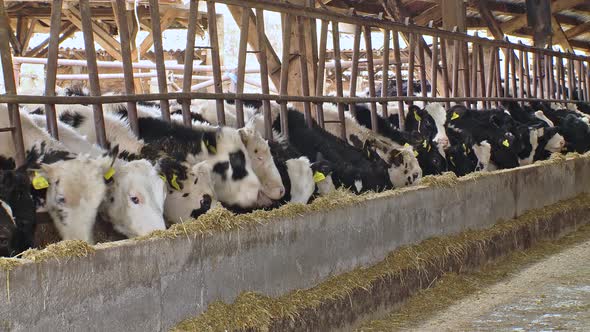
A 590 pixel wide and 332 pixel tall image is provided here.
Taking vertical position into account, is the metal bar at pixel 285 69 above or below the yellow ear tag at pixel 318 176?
above

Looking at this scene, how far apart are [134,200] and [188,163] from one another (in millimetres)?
881

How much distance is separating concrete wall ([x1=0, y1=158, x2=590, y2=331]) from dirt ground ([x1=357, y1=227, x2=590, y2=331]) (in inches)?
18.7

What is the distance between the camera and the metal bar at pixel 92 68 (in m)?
5.93

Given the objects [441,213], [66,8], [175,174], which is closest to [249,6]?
[175,174]

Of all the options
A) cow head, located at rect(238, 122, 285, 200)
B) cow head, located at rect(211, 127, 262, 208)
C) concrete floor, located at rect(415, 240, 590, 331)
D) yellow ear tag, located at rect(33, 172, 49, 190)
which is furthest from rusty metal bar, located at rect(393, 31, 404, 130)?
yellow ear tag, located at rect(33, 172, 49, 190)

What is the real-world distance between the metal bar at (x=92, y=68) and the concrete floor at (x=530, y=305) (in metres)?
2.74

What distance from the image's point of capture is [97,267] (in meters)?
3.91

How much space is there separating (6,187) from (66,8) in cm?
713

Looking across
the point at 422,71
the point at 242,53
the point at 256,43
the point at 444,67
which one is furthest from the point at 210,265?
the point at 444,67

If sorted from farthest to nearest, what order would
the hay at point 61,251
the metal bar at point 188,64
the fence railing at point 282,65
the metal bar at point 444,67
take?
the metal bar at point 444,67, the metal bar at point 188,64, the fence railing at point 282,65, the hay at point 61,251

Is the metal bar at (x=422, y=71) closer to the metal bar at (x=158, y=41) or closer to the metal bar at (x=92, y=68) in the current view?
the metal bar at (x=158, y=41)

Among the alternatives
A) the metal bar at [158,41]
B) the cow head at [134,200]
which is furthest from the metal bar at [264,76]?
the cow head at [134,200]

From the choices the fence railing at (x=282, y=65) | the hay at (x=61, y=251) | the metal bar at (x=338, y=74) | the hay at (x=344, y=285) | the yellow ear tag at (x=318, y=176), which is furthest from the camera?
the metal bar at (x=338, y=74)

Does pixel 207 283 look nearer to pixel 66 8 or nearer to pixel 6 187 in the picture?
pixel 6 187
